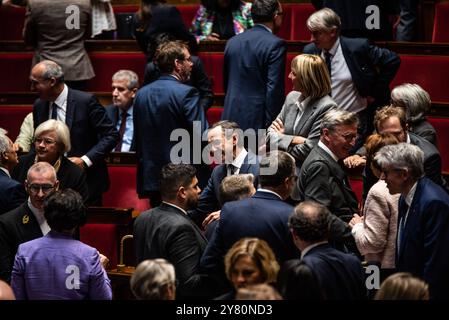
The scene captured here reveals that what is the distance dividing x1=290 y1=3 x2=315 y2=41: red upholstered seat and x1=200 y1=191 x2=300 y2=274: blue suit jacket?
292 centimetres

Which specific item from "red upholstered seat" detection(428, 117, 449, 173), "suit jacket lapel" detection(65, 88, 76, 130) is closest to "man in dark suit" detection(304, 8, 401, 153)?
"red upholstered seat" detection(428, 117, 449, 173)

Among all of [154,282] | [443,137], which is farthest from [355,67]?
[154,282]

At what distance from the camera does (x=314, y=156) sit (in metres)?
3.66

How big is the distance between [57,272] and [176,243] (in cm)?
42

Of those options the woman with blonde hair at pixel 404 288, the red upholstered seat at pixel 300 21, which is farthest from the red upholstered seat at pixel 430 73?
the woman with blonde hair at pixel 404 288

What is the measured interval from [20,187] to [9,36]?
9.72 ft

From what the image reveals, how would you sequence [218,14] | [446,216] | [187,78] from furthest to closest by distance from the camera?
[218,14], [187,78], [446,216]

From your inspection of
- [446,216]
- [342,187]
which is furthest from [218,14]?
[446,216]

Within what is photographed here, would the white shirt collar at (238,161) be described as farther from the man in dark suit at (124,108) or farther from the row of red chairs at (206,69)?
the row of red chairs at (206,69)

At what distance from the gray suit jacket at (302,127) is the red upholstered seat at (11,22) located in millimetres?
3004

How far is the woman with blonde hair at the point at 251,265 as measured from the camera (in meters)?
2.92

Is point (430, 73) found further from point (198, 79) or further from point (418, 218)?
point (418, 218)

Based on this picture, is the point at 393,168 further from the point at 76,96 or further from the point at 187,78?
the point at 76,96

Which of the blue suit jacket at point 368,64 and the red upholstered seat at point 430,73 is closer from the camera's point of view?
the blue suit jacket at point 368,64
